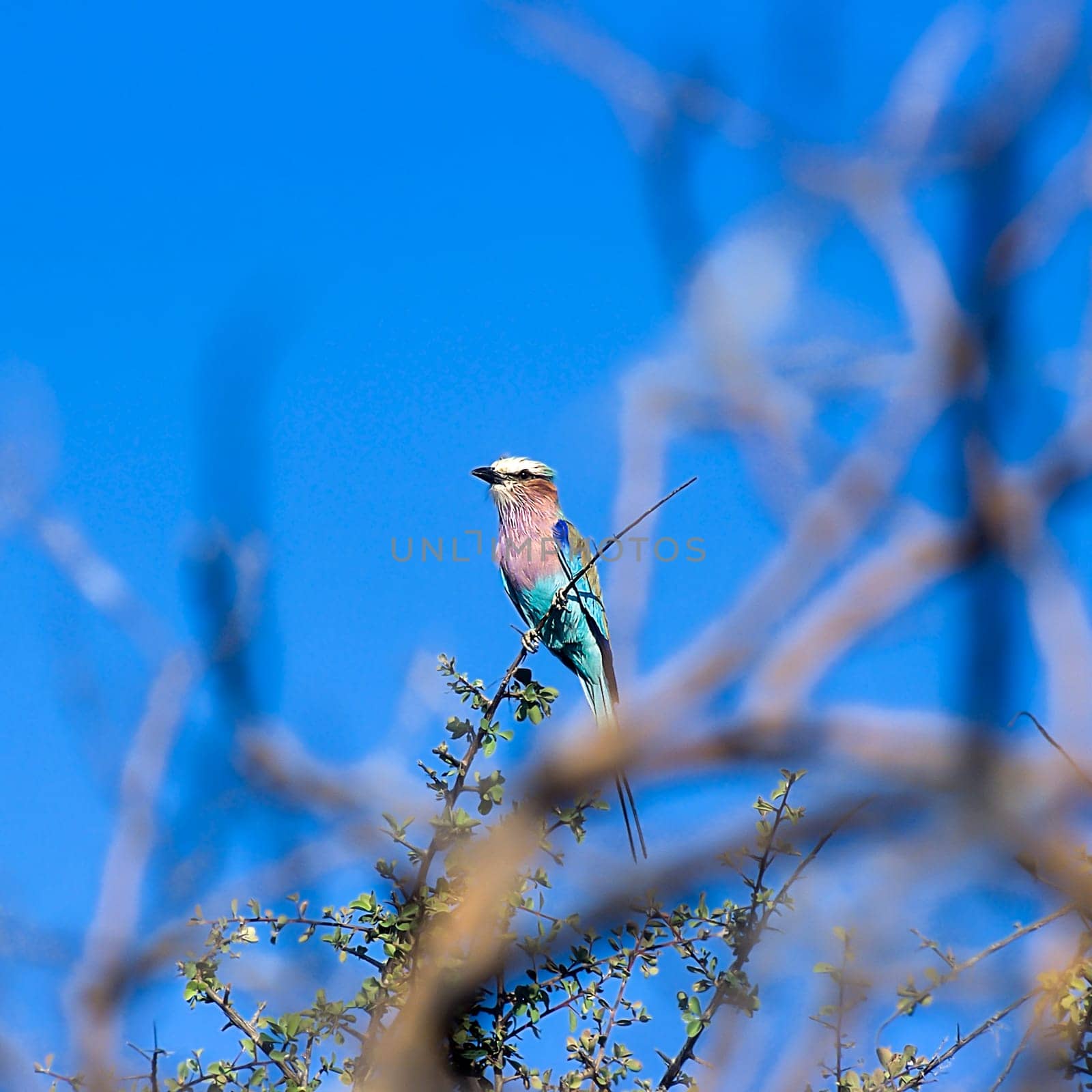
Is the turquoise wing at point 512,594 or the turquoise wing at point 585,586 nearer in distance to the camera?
the turquoise wing at point 585,586

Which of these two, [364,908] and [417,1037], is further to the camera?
[364,908]

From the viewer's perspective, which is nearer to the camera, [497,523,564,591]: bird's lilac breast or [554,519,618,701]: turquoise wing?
[554,519,618,701]: turquoise wing

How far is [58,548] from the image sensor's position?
2.45 m

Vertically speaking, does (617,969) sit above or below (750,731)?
above

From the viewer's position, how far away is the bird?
595 cm

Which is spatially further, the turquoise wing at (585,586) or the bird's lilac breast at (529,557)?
the bird's lilac breast at (529,557)

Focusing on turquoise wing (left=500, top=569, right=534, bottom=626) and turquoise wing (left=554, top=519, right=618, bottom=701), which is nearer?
turquoise wing (left=554, top=519, right=618, bottom=701)

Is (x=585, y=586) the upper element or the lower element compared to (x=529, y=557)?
lower

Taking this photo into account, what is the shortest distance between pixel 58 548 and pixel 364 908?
0.97m

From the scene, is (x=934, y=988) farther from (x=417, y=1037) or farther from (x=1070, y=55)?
(x=1070, y=55)

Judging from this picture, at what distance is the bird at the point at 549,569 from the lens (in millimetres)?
5949

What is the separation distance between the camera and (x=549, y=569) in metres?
6.36

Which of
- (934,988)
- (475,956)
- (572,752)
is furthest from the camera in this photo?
(934,988)

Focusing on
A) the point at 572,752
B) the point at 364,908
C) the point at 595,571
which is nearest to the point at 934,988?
the point at 364,908
